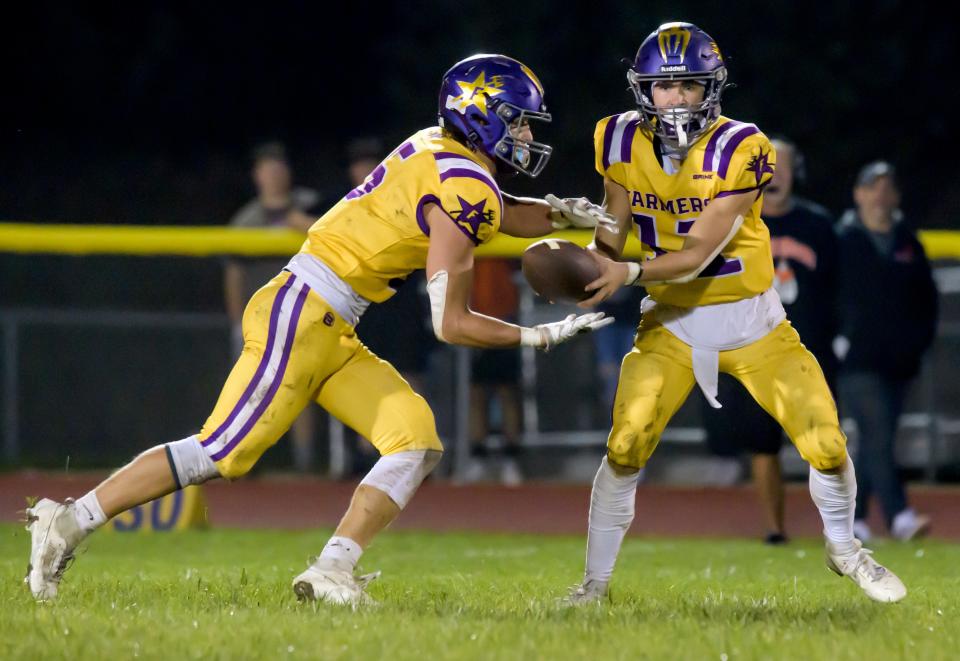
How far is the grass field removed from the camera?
4.32 metres

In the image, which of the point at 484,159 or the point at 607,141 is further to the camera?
the point at 607,141

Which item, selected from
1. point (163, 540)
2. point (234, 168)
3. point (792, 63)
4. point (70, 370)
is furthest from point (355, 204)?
point (234, 168)

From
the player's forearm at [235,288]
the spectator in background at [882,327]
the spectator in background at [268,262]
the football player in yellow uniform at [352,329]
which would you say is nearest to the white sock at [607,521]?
the football player in yellow uniform at [352,329]

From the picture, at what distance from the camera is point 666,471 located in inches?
421

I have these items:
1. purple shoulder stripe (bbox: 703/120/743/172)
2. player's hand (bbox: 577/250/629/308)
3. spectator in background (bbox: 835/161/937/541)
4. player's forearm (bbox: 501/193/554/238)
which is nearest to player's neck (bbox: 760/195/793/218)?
spectator in background (bbox: 835/161/937/541)

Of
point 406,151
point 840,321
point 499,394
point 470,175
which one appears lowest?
point 499,394

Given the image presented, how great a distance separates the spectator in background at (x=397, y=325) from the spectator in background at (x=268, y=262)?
0.80 metres

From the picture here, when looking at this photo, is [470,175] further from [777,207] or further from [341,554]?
[777,207]

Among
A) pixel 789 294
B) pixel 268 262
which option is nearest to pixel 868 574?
pixel 789 294

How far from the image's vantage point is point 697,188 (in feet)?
17.9

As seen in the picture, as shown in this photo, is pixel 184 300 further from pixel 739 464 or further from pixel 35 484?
pixel 739 464

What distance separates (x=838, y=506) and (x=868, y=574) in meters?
0.23

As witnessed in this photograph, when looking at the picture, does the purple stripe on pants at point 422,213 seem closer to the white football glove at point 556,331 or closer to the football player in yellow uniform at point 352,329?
the football player in yellow uniform at point 352,329

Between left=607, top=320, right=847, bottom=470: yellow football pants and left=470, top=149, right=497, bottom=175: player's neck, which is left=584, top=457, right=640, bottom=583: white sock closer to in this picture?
left=607, top=320, right=847, bottom=470: yellow football pants
